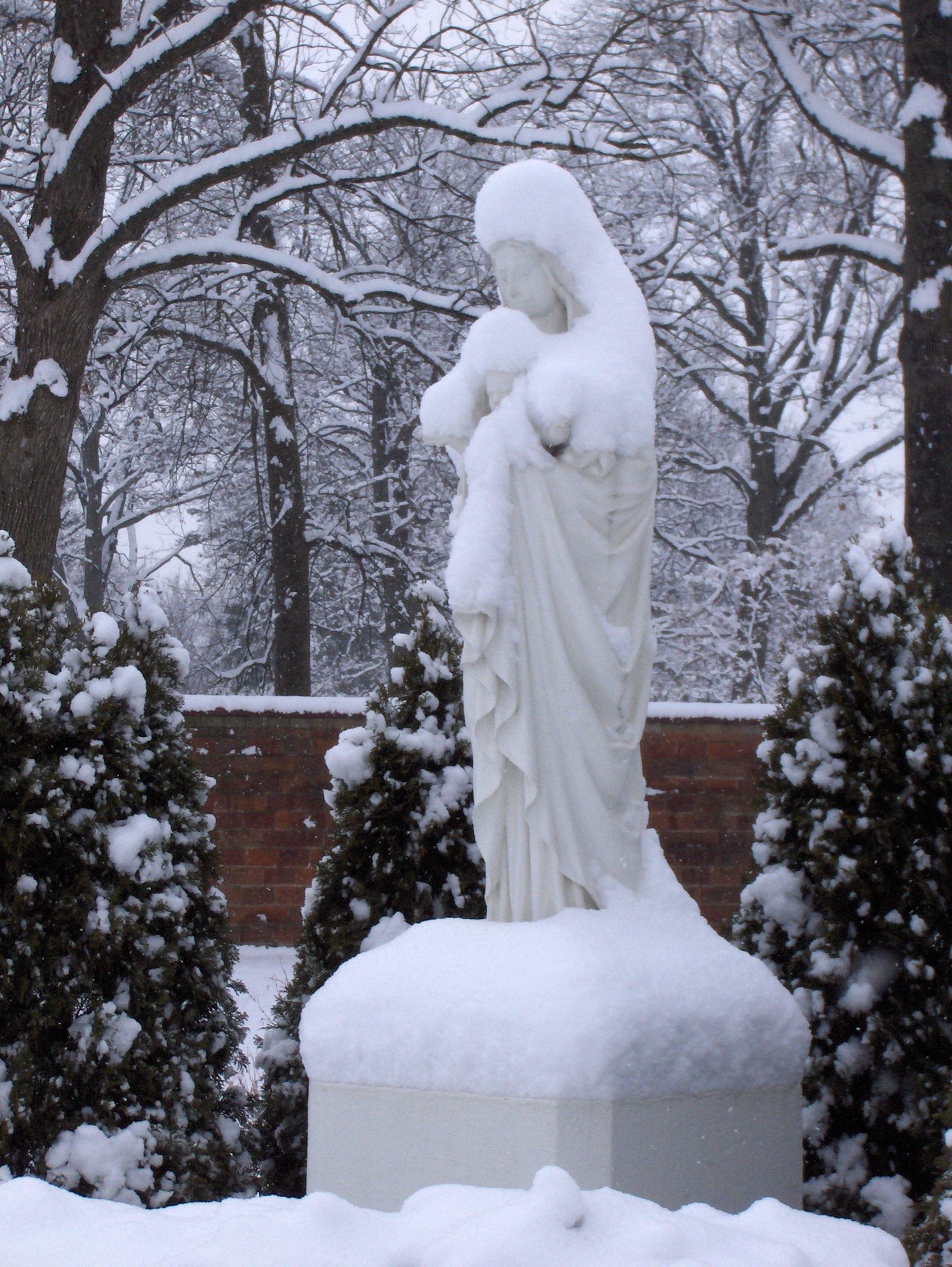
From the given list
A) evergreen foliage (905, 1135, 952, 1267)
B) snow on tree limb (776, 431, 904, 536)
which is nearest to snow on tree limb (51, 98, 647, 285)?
evergreen foliage (905, 1135, 952, 1267)

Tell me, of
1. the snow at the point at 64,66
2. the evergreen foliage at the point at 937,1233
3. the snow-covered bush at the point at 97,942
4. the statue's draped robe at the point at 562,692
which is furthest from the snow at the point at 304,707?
the evergreen foliage at the point at 937,1233

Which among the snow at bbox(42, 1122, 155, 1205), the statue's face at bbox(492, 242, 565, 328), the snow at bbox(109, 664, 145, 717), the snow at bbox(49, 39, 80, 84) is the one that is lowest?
the snow at bbox(42, 1122, 155, 1205)

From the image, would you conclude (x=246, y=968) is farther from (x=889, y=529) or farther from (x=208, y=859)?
(x=889, y=529)

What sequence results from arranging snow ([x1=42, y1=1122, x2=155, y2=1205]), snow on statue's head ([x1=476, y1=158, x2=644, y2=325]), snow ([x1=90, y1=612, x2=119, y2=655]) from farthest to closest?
1. snow ([x1=90, y1=612, x2=119, y2=655])
2. snow ([x1=42, y1=1122, x2=155, y2=1205])
3. snow on statue's head ([x1=476, y1=158, x2=644, y2=325])

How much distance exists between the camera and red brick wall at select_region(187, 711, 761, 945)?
33.0 feet

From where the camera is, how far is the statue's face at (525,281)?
12.4 feet

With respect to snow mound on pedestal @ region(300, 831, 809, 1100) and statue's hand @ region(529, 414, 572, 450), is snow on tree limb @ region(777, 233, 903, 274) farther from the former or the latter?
snow mound on pedestal @ region(300, 831, 809, 1100)

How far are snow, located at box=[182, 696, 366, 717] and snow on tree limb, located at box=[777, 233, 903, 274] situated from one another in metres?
5.11

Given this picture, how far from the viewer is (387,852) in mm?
5441

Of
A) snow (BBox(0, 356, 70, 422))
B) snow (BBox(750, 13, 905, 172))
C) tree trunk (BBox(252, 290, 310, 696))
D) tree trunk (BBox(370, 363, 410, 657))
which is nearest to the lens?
snow (BBox(0, 356, 70, 422))

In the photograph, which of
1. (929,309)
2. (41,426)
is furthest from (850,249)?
(41,426)

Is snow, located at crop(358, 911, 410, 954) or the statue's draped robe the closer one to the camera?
the statue's draped robe

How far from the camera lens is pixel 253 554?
52.5ft

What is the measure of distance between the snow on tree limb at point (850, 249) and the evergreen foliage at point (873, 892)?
5693 mm
